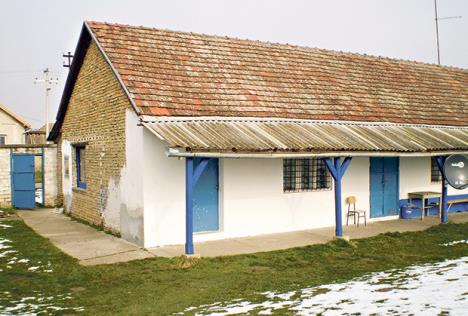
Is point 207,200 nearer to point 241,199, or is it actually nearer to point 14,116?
point 241,199

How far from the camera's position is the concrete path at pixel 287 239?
10.3 m

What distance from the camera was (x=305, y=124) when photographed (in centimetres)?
1303

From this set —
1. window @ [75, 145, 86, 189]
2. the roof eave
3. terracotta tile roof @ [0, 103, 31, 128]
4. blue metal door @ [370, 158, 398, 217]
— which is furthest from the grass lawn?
terracotta tile roof @ [0, 103, 31, 128]

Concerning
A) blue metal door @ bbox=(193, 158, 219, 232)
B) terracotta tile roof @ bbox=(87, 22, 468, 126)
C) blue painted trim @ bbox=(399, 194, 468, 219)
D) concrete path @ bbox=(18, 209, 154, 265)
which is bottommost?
concrete path @ bbox=(18, 209, 154, 265)

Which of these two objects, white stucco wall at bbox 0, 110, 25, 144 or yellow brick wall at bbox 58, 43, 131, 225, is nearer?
yellow brick wall at bbox 58, 43, 131, 225

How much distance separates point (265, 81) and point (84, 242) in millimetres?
6883

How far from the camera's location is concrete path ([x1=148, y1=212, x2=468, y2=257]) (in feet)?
33.9

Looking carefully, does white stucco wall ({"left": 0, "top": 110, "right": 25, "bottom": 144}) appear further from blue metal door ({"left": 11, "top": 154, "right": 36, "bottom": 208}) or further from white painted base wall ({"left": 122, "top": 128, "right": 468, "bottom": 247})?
white painted base wall ({"left": 122, "top": 128, "right": 468, "bottom": 247})

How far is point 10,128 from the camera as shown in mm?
42812

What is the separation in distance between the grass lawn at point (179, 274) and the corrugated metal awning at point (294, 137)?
7.35 ft

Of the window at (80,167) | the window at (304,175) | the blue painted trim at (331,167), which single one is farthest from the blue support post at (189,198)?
the window at (80,167)

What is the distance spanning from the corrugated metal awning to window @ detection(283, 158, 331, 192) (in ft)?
3.65

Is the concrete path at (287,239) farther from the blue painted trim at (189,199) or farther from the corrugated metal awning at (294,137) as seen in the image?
the corrugated metal awning at (294,137)

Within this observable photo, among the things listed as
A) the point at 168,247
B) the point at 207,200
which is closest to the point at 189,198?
the point at 168,247
